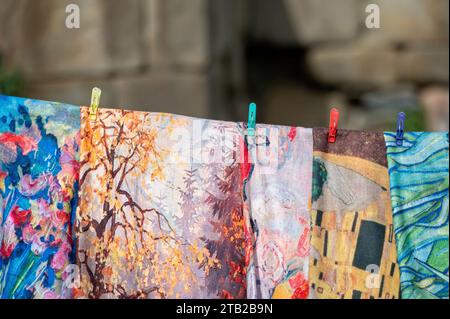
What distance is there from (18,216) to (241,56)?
108 inches

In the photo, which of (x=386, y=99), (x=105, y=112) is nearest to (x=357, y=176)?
(x=105, y=112)

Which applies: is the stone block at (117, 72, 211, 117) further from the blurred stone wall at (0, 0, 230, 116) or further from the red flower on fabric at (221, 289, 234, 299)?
the red flower on fabric at (221, 289, 234, 299)

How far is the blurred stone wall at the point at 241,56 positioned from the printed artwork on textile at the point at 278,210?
6.11 feet

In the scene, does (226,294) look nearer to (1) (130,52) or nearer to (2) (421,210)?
(2) (421,210)

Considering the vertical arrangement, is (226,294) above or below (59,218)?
below

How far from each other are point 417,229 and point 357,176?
7.9 inches

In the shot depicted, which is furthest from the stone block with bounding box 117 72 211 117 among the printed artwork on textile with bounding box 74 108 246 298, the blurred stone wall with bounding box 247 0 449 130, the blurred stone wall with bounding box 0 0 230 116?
the printed artwork on textile with bounding box 74 108 246 298

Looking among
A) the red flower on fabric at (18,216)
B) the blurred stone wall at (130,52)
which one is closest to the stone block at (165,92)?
the blurred stone wall at (130,52)

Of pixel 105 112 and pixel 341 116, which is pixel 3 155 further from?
pixel 341 116

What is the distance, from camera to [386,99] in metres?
4.32

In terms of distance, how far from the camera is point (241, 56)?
14.5 feet

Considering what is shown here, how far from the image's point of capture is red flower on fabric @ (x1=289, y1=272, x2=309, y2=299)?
191 centimetres

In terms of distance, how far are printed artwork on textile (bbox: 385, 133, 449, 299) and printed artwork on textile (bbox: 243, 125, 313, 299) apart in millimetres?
229

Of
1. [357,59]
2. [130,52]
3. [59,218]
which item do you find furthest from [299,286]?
[357,59]
